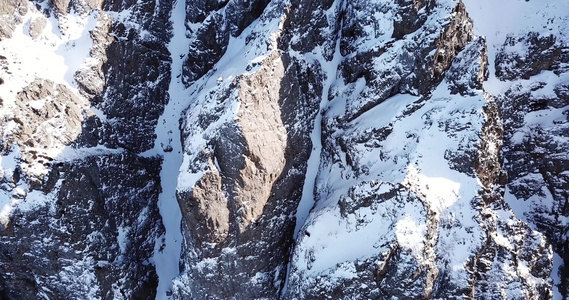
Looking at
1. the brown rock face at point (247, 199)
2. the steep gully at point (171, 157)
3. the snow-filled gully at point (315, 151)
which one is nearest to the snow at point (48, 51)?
the steep gully at point (171, 157)

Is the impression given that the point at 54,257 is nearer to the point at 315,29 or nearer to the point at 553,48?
the point at 315,29

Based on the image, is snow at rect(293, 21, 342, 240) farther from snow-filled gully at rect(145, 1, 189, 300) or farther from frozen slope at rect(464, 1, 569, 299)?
frozen slope at rect(464, 1, 569, 299)

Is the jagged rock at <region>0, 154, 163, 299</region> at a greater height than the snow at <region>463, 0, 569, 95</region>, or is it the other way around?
the snow at <region>463, 0, 569, 95</region>

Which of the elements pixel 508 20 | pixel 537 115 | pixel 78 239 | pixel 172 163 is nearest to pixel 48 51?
pixel 172 163

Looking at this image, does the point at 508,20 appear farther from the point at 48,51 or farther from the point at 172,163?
the point at 48,51

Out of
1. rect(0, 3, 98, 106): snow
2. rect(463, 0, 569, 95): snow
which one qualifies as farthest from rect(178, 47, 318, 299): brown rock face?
rect(463, 0, 569, 95): snow

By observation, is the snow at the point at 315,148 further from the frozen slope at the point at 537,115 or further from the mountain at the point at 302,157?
the frozen slope at the point at 537,115

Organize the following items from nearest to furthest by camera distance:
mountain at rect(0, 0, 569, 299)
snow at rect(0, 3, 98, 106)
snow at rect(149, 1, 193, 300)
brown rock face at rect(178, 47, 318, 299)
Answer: mountain at rect(0, 0, 569, 299) < brown rock face at rect(178, 47, 318, 299) < snow at rect(0, 3, 98, 106) < snow at rect(149, 1, 193, 300)
